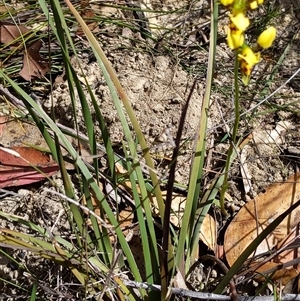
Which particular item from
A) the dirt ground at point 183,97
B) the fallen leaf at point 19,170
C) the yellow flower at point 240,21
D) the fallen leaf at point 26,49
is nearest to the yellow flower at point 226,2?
the yellow flower at point 240,21

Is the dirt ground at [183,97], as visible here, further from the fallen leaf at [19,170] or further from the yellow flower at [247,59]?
the yellow flower at [247,59]

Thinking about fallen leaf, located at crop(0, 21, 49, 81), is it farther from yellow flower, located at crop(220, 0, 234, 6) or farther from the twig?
yellow flower, located at crop(220, 0, 234, 6)

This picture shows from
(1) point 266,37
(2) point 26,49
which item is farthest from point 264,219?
(2) point 26,49

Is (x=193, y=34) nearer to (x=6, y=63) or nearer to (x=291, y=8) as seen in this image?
(x=291, y=8)

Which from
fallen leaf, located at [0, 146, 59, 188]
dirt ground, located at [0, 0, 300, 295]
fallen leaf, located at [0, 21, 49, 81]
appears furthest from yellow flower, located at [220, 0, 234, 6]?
fallen leaf, located at [0, 21, 49, 81]

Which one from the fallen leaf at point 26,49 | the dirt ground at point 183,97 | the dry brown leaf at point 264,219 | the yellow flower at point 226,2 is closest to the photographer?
the yellow flower at point 226,2
